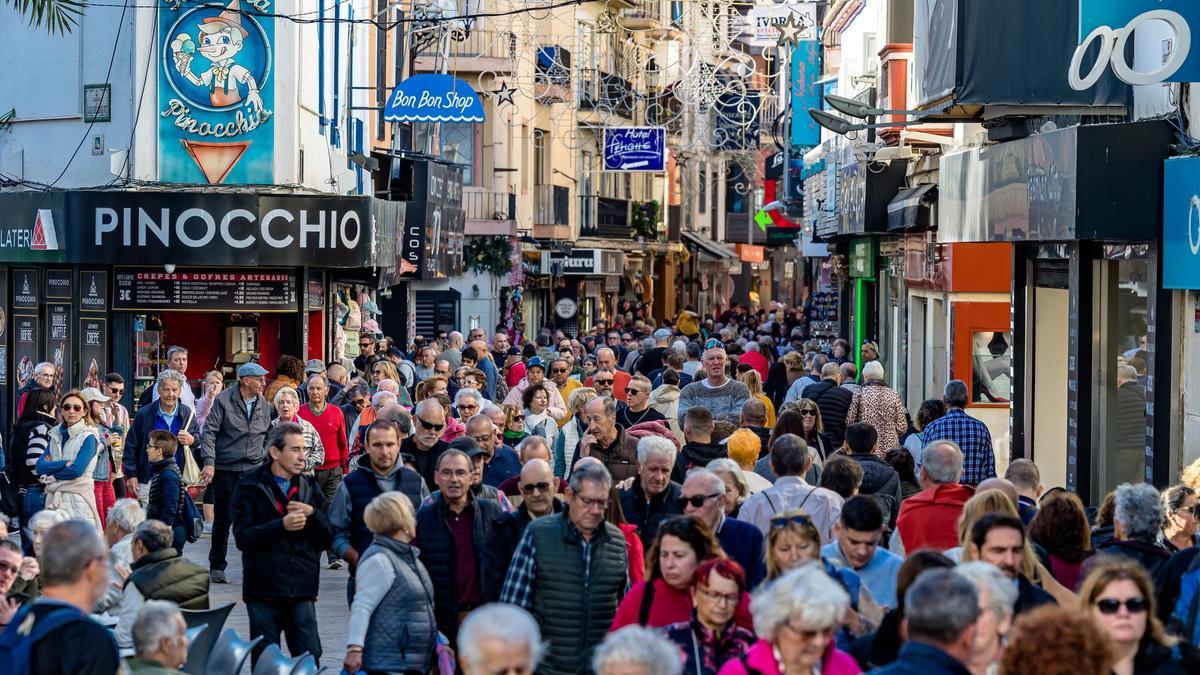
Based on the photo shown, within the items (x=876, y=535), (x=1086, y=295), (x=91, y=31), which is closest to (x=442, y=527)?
(x=876, y=535)

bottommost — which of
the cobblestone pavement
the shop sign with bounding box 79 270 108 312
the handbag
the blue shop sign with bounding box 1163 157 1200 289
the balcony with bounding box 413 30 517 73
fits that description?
the cobblestone pavement

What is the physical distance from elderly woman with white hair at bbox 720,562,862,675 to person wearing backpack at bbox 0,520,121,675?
211cm

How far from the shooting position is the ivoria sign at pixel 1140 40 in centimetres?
1251

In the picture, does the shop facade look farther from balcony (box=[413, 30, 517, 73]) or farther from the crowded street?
balcony (box=[413, 30, 517, 73])

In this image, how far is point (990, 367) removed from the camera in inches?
833

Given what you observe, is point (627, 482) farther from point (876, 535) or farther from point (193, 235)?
point (193, 235)

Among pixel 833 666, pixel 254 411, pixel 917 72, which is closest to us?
pixel 833 666

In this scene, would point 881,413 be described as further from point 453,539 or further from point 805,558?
point 805,558

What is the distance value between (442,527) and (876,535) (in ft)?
7.98

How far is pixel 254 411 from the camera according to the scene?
14.8 meters

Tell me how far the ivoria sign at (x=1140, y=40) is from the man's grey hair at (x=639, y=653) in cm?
808

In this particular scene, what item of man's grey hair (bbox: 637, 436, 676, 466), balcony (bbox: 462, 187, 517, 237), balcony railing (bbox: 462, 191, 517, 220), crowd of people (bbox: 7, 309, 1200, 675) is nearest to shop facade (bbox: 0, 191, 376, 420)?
crowd of people (bbox: 7, 309, 1200, 675)

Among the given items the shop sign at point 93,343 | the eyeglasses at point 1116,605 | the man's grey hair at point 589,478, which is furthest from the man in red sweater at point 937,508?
the shop sign at point 93,343

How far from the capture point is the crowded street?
271 inches
